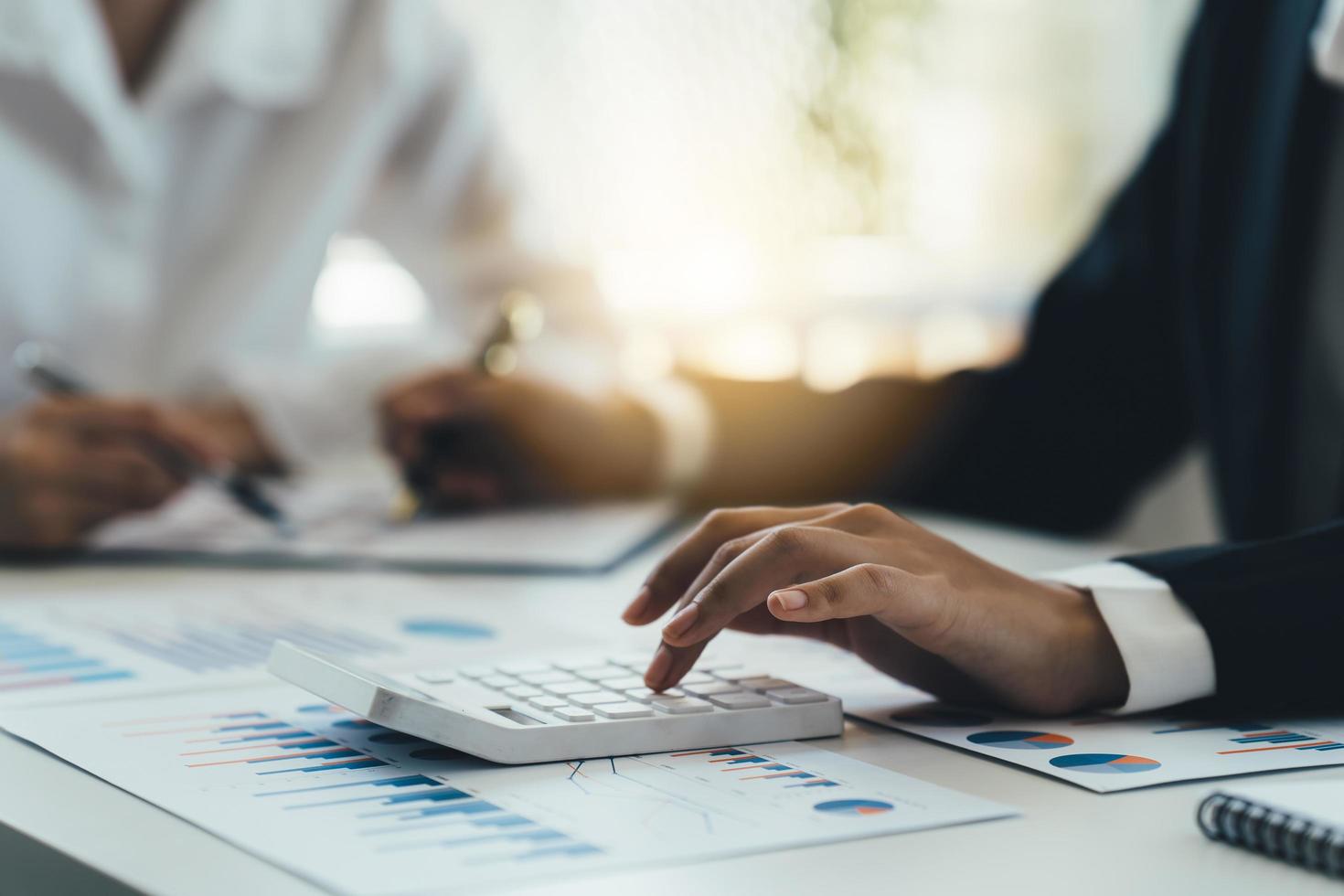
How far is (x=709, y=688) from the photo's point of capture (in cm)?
52

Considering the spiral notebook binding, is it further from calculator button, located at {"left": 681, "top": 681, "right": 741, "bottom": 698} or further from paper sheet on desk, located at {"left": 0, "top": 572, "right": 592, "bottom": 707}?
paper sheet on desk, located at {"left": 0, "top": 572, "right": 592, "bottom": 707}

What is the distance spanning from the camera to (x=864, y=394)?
1253 mm

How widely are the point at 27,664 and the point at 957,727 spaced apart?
413 millimetres

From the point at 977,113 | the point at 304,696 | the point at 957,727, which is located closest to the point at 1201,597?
the point at 957,727

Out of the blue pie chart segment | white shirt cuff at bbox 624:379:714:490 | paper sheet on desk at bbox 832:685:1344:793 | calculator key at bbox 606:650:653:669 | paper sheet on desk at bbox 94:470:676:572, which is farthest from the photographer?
white shirt cuff at bbox 624:379:714:490

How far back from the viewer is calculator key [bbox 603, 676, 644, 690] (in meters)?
0.51

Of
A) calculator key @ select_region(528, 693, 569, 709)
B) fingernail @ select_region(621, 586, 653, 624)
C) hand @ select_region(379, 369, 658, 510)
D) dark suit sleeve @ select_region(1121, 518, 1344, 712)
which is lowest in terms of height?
calculator key @ select_region(528, 693, 569, 709)

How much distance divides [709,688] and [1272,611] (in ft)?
0.74

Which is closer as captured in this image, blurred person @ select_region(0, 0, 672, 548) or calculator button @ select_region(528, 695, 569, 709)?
calculator button @ select_region(528, 695, 569, 709)

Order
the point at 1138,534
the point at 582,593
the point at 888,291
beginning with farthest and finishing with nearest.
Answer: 1. the point at 888,291
2. the point at 1138,534
3. the point at 582,593

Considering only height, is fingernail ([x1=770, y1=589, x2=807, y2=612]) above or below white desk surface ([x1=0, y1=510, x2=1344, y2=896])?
above

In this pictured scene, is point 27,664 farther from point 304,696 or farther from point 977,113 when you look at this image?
point 977,113

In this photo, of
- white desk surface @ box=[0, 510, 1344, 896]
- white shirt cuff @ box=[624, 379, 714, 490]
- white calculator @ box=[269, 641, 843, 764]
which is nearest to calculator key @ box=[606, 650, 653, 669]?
white calculator @ box=[269, 641, 843, 764]

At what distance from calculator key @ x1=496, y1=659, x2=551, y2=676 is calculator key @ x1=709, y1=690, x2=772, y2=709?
77 millimetres
